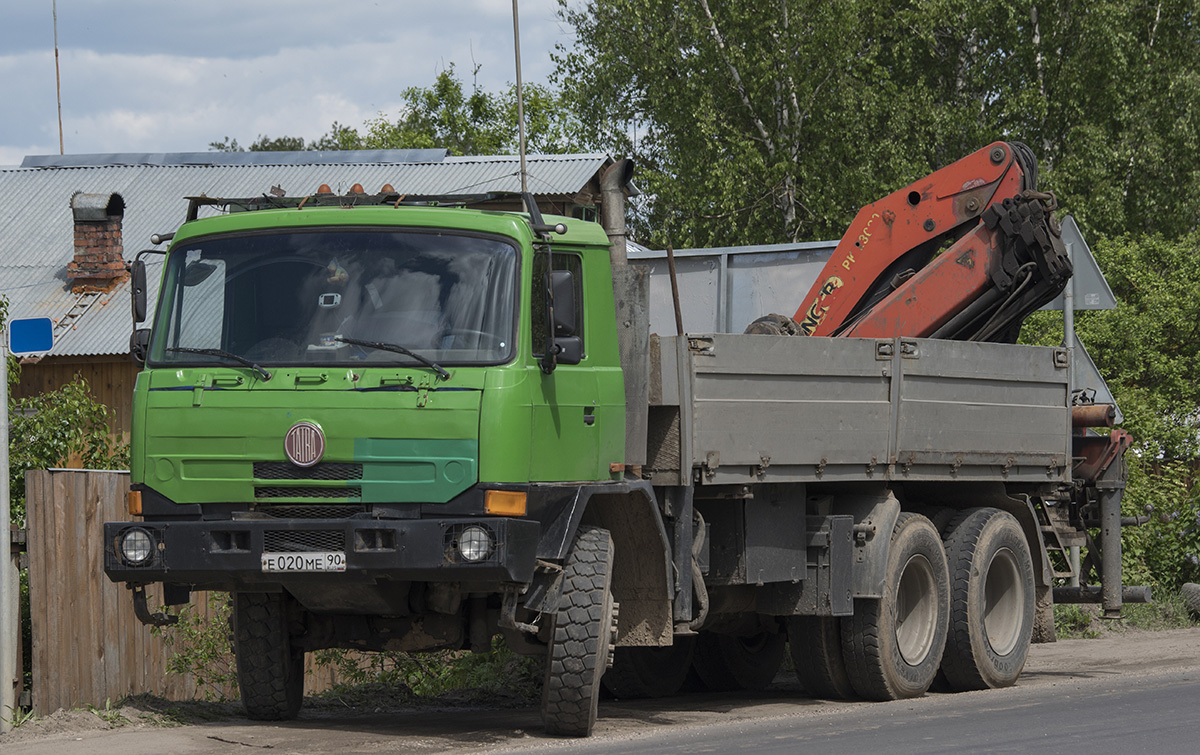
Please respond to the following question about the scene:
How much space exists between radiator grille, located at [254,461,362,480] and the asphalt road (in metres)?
1.34

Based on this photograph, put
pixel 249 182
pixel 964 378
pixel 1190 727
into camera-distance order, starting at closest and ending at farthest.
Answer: pixel 1190 727
pixel 964 378
pixel 249 182

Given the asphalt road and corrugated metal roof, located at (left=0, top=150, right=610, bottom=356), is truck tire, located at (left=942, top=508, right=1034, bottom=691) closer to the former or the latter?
the asphalt road

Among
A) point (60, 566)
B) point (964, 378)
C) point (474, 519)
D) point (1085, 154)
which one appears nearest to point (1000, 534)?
point (964, 378)

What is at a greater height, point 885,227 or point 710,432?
point 885,227

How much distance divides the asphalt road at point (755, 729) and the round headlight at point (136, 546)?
0.93 meters

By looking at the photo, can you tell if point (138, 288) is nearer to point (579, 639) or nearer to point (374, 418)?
point (374, 418)

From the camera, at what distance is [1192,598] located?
15086 mm

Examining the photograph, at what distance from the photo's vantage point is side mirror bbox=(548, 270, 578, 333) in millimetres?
7711

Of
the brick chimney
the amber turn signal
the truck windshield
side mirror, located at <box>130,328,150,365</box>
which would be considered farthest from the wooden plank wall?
the amber turn signal

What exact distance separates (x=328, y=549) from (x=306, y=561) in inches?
4.7

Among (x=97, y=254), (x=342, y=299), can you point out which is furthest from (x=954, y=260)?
(x=97, y=254)

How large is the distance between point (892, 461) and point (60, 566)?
5.21 meters

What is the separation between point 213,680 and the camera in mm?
10867

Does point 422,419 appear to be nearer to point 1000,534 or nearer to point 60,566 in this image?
point 60,566
